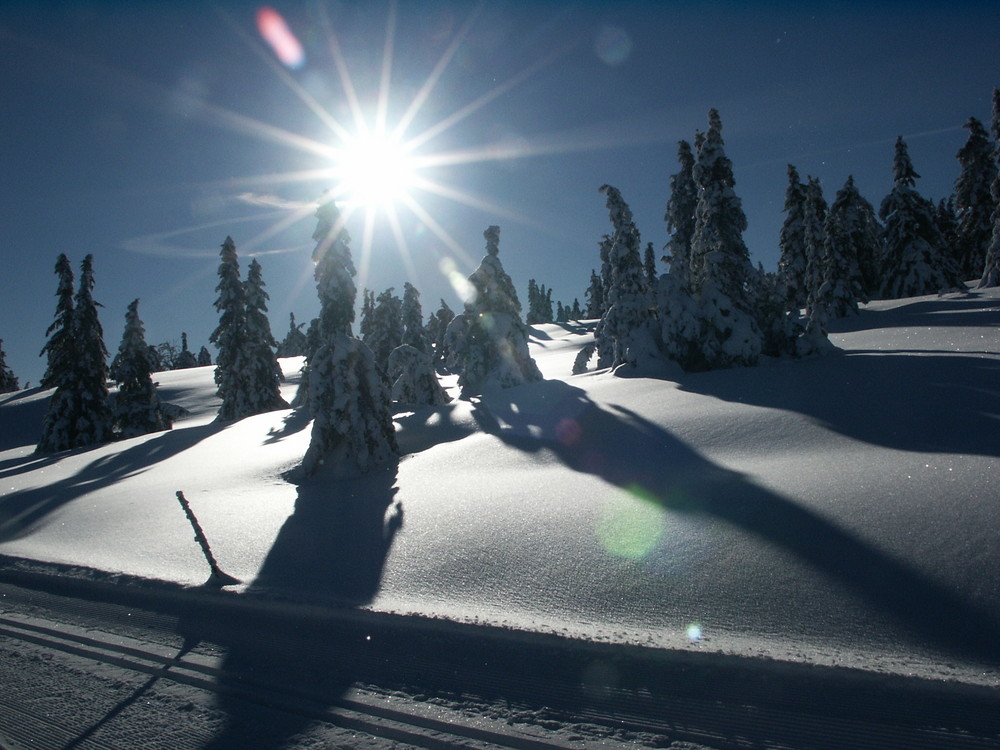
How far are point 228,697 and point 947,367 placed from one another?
44.8ft

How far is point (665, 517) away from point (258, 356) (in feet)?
107

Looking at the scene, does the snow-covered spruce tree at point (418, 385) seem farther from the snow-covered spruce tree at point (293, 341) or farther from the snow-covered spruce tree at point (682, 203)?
the snow-covered spruce tree at point (293, 341)

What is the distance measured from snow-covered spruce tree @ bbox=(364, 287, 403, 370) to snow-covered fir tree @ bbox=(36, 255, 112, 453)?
1707 cm

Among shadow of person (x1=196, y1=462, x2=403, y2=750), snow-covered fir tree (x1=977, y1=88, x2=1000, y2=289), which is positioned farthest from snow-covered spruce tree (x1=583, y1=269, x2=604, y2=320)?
shadow of person (x1=196, y1=462, x2=403, y2=750)

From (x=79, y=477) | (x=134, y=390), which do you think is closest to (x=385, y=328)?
(x=134, y=390)

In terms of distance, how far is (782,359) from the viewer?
17141mm

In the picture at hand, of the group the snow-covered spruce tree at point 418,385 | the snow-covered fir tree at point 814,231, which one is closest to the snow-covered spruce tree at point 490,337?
the snow-covered spruce tree at point 418,385

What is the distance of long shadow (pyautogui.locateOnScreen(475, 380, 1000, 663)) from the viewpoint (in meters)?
4.12

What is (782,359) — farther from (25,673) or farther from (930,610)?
(25,673)

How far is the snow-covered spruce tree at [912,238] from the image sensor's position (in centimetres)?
3497

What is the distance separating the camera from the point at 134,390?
3288cm

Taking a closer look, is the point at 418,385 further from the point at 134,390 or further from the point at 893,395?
the point at 134,390

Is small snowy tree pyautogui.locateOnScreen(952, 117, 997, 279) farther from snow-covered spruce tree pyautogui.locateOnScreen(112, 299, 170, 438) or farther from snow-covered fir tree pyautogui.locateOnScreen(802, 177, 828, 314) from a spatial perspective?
snow-covered spruce tree pyautogui.locateOnScreen(112, 299, 170, 438)

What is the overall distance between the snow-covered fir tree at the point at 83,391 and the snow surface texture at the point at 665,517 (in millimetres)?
14942
